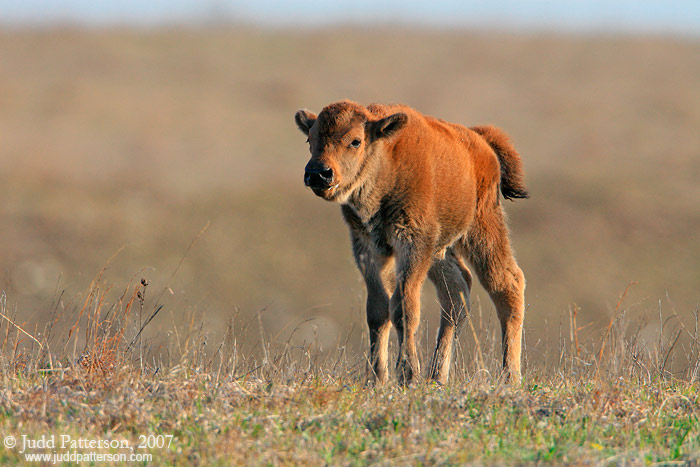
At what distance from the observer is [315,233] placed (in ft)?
76.8

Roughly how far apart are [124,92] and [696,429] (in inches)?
1114

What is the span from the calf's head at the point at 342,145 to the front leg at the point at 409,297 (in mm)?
755

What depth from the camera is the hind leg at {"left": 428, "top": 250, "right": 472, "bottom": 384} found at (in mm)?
8938

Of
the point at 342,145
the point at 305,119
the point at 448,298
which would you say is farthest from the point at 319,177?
the point at 448,298

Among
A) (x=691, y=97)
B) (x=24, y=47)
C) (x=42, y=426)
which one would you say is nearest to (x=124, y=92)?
(x=24, y=47)

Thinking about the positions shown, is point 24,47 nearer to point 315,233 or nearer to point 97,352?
point 315,233

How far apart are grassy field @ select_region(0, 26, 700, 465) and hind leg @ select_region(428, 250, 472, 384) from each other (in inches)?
13.7

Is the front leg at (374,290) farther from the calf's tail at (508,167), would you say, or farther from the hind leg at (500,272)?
the calf's tail at (508,167)

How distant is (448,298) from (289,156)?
19.4 m

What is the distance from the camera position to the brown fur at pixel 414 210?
7980mm
